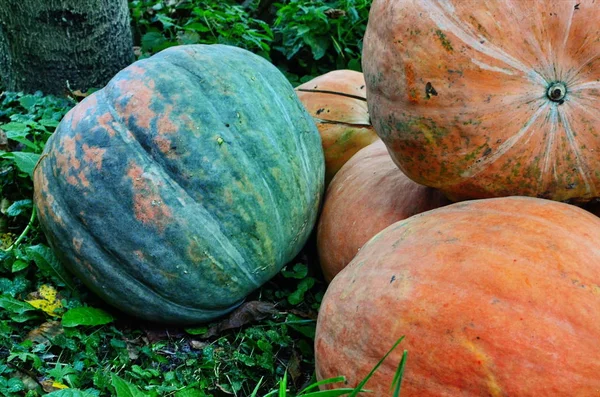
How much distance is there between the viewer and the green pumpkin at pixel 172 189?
2135 millimetres

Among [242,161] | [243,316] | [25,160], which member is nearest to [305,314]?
[243,316]

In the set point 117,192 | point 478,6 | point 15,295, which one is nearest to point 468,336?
point 478,6

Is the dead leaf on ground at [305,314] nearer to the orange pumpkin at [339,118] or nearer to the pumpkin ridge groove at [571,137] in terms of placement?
the orange pumpkin at [339,118]

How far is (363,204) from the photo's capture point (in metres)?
2.43

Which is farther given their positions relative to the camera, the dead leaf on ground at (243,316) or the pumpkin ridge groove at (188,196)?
the dead leaf on ground at (243,316)

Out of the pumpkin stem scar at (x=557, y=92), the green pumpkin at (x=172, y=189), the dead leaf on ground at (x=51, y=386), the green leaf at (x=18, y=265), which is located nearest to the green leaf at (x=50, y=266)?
the green leaf at (x=18, y=265)

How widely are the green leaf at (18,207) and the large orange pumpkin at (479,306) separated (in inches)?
Result: 55.9

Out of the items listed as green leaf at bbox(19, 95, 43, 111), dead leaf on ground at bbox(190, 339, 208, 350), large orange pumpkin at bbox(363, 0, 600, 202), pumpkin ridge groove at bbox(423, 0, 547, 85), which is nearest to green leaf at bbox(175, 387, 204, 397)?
dead leaf on ground at bbox(190, 339, 208, 350)

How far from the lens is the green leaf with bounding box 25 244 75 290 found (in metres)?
2.43

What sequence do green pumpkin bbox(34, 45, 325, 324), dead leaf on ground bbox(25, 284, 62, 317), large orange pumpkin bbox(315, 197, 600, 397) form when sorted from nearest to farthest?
large orange pumpkin bbox(315, 197, 600, 397) < green pumpkin bbox(34, 45, 325, 324) < dead leaf on ground bbox(25, 284, 62, 317)

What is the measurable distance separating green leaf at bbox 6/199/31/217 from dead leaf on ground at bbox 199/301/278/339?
2.94 ft

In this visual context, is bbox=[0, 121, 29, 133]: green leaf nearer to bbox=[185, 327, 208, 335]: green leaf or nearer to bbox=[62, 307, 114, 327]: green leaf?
bbox=[62, 307, 114, 327]: green leaf

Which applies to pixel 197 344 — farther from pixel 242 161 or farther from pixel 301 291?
pixel 242 161

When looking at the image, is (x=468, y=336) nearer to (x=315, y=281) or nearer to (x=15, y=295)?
(x=315, y=281)
